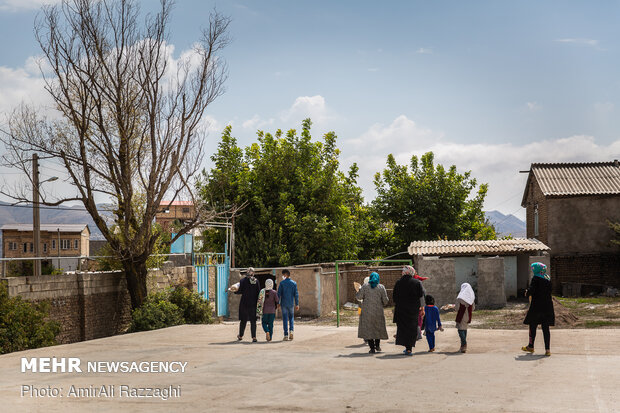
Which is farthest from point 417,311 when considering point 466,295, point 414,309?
point 466,295

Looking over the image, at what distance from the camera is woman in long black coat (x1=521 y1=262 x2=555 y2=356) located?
12117 millimetres

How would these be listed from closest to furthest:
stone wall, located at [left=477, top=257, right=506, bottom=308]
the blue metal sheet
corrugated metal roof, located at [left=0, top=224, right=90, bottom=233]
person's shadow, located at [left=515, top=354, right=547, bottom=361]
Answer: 1. person's shadow, located at [left=515, top=354, right=547, bottom=361]
2. the blue metal sheet
3. stone wall, located at [left=477, top=257, right=506, bottom=308]
4. corrugated metal roof, located at [left=0, top=224, right=90, bottom=233]

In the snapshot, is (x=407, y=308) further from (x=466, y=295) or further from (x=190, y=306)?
(x=190, y=306)

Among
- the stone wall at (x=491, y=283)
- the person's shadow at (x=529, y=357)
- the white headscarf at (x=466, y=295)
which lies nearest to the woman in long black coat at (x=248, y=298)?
the white headscarf at (x=466, y=295)

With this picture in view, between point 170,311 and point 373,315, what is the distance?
8.48 meters

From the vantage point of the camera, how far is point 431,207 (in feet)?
127

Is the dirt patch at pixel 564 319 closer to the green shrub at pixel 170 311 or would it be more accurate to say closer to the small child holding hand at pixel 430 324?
the small child holding hand at pixel 430 324

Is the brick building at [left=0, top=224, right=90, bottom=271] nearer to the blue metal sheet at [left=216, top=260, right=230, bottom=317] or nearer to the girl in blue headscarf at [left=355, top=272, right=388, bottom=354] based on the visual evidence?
the blue metal sheet at [left=216, top=260, right=230, bottom=317]

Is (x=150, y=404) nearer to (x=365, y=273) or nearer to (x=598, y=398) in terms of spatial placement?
(x=598, y=398)

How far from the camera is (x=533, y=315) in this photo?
1227cm

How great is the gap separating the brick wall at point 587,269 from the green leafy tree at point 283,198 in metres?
11.0

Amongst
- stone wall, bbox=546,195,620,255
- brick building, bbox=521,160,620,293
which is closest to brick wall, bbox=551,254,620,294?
brick building, bbox=521,160,620,293

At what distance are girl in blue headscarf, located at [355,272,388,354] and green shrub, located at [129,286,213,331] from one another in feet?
25.9

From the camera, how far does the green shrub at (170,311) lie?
1889 centimetres
